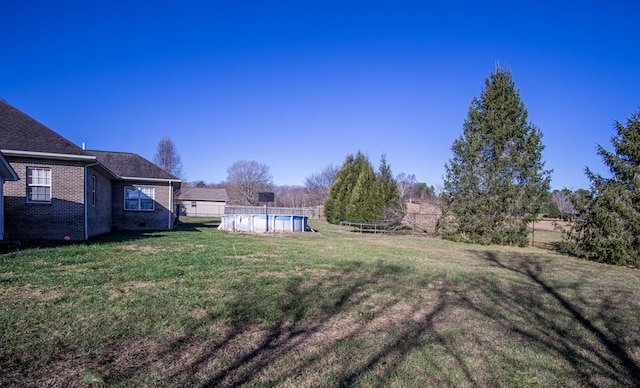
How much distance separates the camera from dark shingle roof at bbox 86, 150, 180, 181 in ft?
67.3

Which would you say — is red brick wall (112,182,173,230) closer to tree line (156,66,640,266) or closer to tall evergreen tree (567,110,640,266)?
tree line (156,66,640,266)

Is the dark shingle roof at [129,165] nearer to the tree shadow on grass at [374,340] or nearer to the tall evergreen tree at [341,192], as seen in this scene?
the tall evergreen tree at [341,192]

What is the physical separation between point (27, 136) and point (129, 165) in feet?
26.9

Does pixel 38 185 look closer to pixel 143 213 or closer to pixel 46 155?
pixel 46 155

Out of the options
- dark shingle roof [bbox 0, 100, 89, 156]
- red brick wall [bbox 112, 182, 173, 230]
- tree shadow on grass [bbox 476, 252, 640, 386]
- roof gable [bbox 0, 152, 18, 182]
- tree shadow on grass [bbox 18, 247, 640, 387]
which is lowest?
tree shadow on grass [bbox 476, 252, 640, 386]

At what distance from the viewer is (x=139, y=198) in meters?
20.8

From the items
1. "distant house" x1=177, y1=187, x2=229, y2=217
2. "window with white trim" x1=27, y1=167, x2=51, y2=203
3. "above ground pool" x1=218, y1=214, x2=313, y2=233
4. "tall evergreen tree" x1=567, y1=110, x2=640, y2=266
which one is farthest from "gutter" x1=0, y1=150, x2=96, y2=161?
"distant house" x1=177, y1=187, x2=229, y2=217

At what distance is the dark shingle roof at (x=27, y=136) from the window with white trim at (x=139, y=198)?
711 centimetres

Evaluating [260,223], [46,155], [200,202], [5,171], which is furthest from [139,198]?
[200,202]

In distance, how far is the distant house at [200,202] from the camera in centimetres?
5297

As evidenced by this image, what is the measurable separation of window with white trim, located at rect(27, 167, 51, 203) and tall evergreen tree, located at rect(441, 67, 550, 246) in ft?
60.9

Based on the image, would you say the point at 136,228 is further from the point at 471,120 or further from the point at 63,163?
the point at 471,120

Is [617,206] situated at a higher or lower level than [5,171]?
lower

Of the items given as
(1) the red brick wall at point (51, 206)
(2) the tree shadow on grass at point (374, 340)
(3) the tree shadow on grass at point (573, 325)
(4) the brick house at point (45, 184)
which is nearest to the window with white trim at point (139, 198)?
(4) the brick house at point (45, 184)
